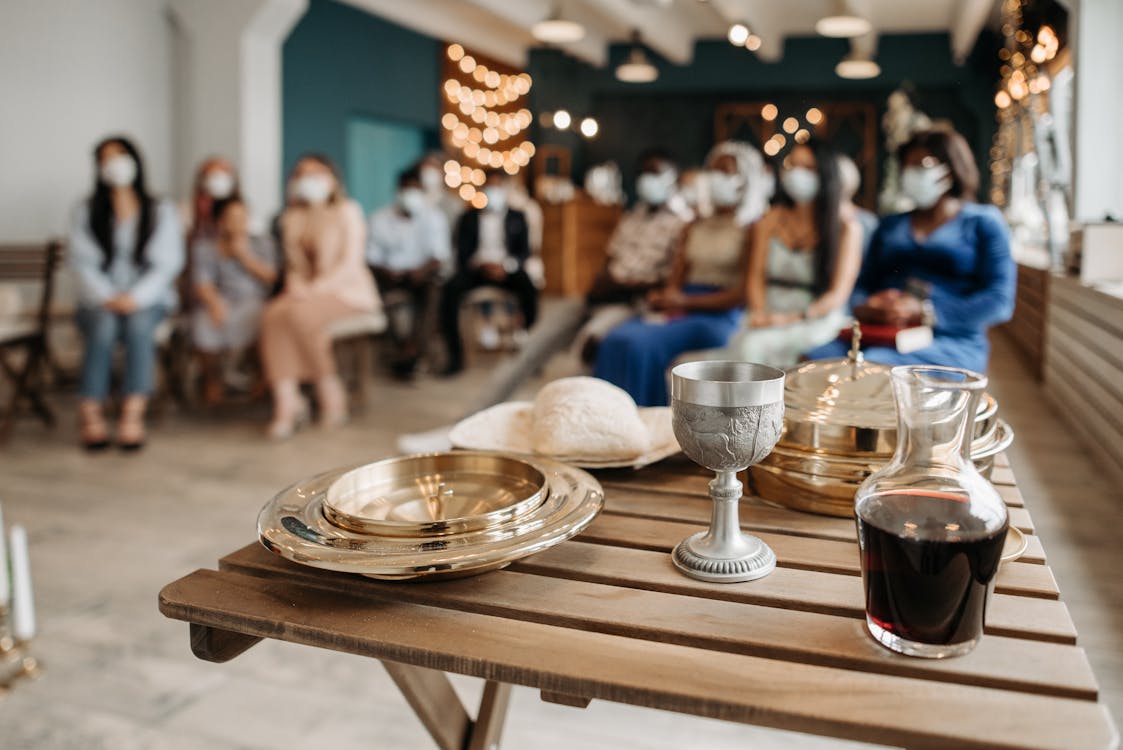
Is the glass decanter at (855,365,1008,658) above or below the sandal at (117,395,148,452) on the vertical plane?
above

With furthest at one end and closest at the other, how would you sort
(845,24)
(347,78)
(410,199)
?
(347,78) < (845,24) < (410,199)

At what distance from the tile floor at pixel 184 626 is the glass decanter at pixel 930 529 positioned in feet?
3.55

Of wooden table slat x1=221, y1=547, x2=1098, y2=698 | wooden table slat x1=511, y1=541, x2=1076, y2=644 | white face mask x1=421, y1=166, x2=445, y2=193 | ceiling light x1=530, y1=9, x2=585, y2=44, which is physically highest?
ceiling light x1=530, y1=9, x2=585, y2=44

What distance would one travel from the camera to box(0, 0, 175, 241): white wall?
19.2ft

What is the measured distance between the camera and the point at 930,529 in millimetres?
803

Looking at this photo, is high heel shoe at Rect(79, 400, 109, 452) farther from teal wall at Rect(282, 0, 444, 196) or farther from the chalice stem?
teal wall at Rect(282, 0, 444, 196)

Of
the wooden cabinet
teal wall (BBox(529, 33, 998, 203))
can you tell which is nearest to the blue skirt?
the wooden cabinet

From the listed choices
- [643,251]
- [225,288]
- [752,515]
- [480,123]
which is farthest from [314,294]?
[480,123]

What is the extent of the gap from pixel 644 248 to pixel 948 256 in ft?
5.54

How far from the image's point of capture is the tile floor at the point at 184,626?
1819mm

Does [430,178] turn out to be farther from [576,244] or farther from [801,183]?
[801,183]

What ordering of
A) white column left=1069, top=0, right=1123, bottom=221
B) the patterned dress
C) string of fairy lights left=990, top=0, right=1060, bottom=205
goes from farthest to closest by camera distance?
string of fairy lights left=990, top=0, right=1060, bottom=205 < white column left=1069, top=0, right=1123, bottom=221 < the patterned dress

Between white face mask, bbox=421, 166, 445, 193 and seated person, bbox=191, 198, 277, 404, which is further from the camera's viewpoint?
white face mask, bbox=421, 166, 445, 193

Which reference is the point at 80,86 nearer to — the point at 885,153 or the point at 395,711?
the point at 395,711
